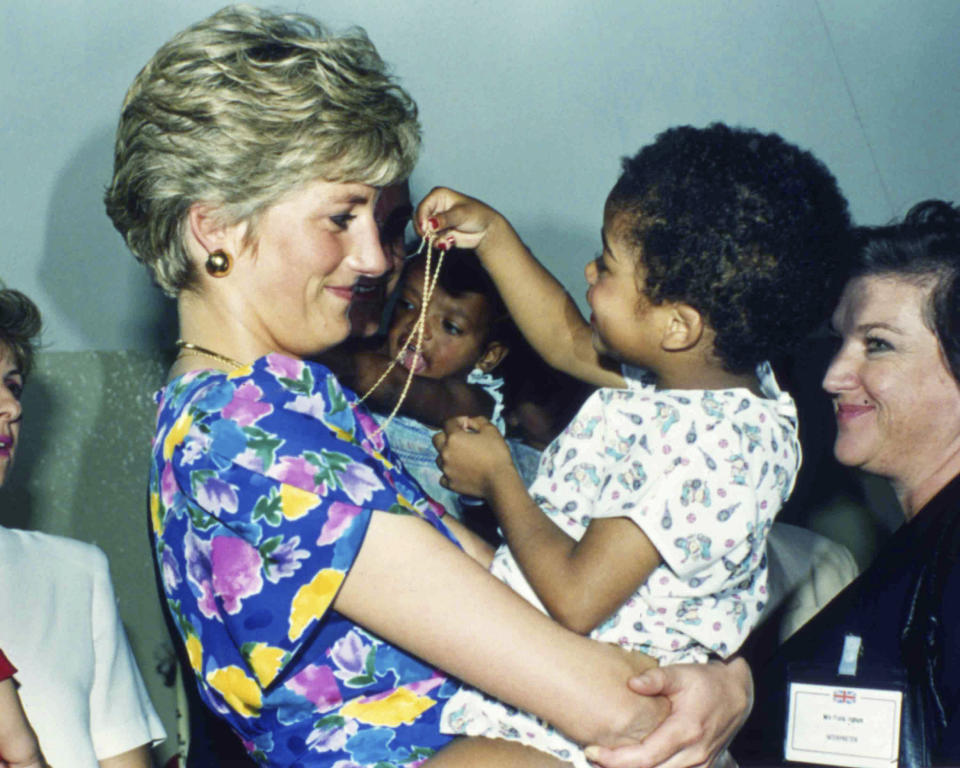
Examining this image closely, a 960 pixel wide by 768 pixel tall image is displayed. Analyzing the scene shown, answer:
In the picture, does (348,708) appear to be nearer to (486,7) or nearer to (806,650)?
(806,650)

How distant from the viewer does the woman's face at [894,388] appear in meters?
2.07

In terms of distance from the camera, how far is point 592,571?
4.71ft

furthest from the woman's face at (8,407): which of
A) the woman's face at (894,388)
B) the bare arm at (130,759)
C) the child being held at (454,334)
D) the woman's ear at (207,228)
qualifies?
the woman's face at (894,388)

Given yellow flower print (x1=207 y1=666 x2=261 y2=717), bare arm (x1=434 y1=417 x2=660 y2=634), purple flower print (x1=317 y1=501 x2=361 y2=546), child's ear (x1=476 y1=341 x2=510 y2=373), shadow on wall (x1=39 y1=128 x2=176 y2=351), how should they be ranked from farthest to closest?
1. shadow on wall (x1=39 y1=128 x2=176 y2=351)
2. child's ear (x1=476 y1=341 x2=510 y2=373)
3. bare arm (x1=434 y1=417 x2=660 y2=634)
4. yellow flower print (x1=207 y1=666 x2=261 y2=717)
5. purple flower print (x1=317 y1=501 x2=361 y2=546)

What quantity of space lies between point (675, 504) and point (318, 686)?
19.0 inches

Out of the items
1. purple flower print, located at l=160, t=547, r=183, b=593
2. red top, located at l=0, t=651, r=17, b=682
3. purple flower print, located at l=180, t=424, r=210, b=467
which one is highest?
purple flower print, located at l=180, t=424, r=210, b=467

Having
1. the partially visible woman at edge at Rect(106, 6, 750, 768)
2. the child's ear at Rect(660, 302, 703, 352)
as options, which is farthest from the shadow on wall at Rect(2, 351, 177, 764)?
the child's ear at Rect(660, 302, 703, 352)

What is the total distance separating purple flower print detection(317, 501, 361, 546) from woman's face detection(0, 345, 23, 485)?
49.9 inches

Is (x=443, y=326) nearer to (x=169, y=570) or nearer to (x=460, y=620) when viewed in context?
(x=169, y=570)

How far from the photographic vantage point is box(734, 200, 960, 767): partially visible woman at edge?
181 centimetres

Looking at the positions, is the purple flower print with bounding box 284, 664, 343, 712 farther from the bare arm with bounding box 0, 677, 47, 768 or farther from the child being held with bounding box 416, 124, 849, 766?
the bare arm with bounding box 0, 677, 47, 768

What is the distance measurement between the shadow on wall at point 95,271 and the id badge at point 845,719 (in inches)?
64.4

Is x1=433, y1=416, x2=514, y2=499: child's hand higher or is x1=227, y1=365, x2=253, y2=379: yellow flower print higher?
x1=227, y1=365, x2=253, y2=379: yellow flower print

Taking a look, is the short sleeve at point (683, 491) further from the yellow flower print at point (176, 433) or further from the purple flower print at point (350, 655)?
the yellow flower print at point (176, 433)
